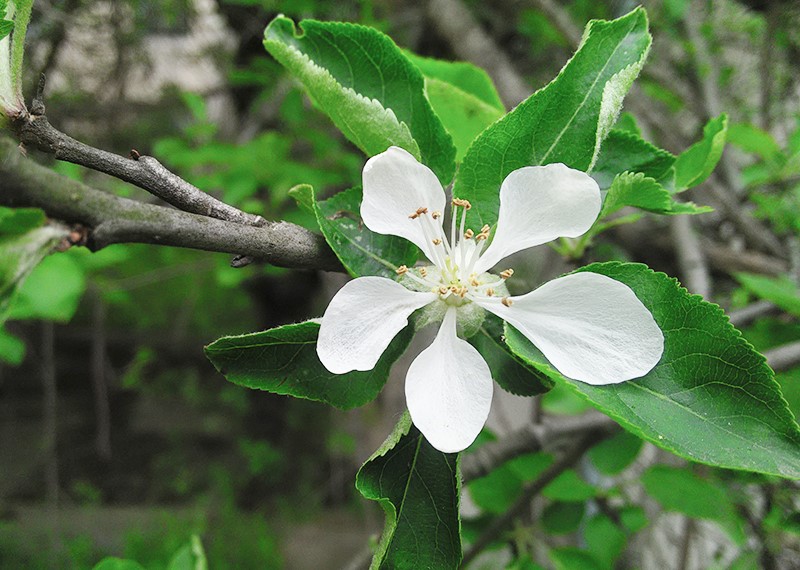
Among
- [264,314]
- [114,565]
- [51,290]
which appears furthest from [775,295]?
[264,314]

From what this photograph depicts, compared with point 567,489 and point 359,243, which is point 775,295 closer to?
point 567,489

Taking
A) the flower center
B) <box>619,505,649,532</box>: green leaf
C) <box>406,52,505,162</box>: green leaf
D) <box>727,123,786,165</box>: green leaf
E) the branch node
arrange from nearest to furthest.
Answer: the branch node, the flower center, <box>406,52,505,162</box>: green leaf, <box>619,505,649,532</box>: green leaf, <box>727,123,786,165</box>: green leaf

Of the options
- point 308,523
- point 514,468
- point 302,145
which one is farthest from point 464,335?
point 308,523

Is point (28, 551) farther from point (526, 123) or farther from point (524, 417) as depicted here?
point (526, 123)

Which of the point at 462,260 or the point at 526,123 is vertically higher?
the point at 526,123

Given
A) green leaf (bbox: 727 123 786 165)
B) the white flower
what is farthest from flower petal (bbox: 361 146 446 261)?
green leaf (bbox: 727 123 786 165)

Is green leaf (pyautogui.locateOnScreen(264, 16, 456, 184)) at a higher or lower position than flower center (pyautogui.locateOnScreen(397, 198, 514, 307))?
higher

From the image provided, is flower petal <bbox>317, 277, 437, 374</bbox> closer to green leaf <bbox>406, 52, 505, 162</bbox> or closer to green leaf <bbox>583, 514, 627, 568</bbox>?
green leaf <bbox>406, 52, 505, 162</bbox>
